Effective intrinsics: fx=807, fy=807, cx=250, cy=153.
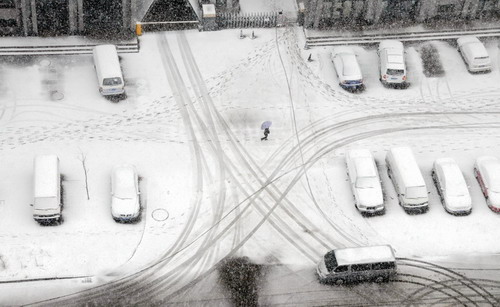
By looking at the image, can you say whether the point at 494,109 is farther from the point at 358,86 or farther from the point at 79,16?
the point at 79,16

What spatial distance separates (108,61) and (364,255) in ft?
76.3

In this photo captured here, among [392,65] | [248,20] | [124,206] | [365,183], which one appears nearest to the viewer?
[124,206]

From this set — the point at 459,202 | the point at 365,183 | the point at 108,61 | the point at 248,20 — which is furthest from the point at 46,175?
the point at 459,202

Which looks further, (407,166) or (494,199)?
(407,166)

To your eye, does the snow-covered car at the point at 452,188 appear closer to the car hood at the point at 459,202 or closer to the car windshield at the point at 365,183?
the car hood at the point at 459,202

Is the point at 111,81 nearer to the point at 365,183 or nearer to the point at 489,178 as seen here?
the point at 365,183

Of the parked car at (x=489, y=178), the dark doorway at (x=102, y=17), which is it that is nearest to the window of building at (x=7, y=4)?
the dark doorway at (x=102, y=17)

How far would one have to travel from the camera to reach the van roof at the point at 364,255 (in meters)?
46.6

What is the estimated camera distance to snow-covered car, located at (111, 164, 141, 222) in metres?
49.2

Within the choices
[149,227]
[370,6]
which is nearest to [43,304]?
[149,227]

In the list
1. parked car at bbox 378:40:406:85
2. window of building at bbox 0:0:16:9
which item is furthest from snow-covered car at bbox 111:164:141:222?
parked car at bbox 378:40:406:85

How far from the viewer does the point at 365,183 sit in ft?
169

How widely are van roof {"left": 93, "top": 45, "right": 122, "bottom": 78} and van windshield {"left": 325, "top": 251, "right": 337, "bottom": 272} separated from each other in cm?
2011

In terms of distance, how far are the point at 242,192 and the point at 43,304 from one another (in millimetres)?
14466
